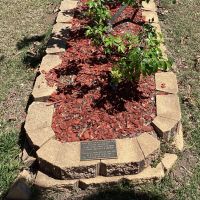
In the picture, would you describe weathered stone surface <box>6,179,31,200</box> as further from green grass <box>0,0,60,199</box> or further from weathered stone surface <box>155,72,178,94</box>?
weathered stone surface <box>155,72,178,94</box>

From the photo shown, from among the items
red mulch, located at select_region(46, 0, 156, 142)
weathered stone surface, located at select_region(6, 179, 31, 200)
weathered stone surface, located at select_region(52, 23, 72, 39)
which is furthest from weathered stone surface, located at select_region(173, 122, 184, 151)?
weathered stone surface, located at select_region(52, 23, 72, 39)

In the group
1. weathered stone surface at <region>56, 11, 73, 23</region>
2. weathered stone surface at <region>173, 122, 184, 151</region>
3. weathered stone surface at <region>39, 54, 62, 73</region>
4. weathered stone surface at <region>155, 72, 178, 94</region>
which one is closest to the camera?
weathered stone surface at <region>173, 122, 184, 151</region>

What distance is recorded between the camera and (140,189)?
15.5 feet

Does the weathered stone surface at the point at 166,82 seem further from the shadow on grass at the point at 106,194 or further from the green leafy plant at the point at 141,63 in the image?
the shadow on grass at the point at 106,194

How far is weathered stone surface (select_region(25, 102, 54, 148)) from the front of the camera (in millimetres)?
4859

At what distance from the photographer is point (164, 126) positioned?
16.2ft

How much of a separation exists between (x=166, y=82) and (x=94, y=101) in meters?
1.09

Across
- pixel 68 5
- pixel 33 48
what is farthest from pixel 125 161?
pixel 68 5

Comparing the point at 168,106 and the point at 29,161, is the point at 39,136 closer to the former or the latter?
the point at 29,161

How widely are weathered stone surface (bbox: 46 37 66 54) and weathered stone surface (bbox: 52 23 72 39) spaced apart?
151mm

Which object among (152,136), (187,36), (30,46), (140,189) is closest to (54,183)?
(140,189)

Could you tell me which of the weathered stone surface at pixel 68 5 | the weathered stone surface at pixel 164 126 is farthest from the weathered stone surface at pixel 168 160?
the weathered stone surface at pixel 68 5

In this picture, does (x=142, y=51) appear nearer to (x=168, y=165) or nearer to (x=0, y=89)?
(x=168, y=165)

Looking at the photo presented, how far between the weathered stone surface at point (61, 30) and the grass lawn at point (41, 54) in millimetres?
437
